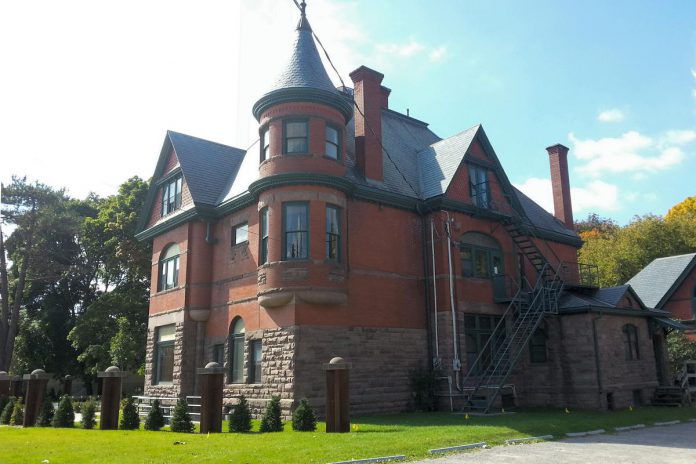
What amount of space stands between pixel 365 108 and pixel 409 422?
12.5 metres

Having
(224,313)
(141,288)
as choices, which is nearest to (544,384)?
(224,313)

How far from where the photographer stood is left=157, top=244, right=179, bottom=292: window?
26.6 meters

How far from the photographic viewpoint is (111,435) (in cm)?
1545

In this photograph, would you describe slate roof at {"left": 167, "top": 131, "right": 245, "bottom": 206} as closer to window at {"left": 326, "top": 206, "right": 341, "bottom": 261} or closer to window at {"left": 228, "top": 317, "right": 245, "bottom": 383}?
window at {"left": 228, "top": 317, "right": 245, "bottom": 383}

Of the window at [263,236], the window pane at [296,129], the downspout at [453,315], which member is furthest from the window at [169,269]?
the downspout at [453,315]

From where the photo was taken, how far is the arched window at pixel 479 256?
80.3 ft

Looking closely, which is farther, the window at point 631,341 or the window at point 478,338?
the window at point 631,341

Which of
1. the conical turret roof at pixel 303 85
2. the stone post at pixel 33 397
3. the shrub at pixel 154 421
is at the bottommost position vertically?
the shrub at pixel 154 421

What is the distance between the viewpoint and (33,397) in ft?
64.3

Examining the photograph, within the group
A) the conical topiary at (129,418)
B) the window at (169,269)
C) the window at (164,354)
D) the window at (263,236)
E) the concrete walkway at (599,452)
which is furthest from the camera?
the window at (169,269)

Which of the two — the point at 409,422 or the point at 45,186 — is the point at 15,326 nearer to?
the point at 45,186

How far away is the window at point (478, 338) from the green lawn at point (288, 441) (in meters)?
5.02

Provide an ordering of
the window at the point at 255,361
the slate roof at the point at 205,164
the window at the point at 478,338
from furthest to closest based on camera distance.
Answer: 1. the slate roof at the point at 205,164
2. the window at the point at 478,338
3. the window at the point at 255,361

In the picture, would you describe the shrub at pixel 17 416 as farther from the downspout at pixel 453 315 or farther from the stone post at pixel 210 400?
the downspout at pixel 453 315
